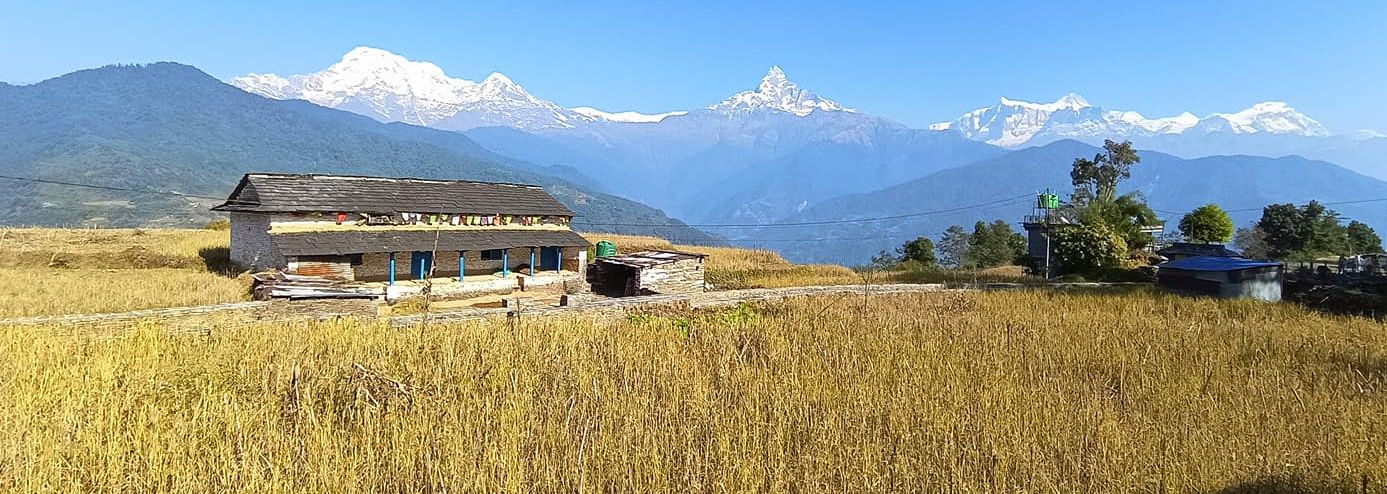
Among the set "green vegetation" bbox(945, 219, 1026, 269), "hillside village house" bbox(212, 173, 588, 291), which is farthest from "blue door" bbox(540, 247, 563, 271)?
"green vegetation" bbox(945, 219, 1026, 269)

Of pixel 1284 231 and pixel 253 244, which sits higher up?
pixel 1284 231

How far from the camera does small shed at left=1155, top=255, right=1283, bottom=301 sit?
2220 cm

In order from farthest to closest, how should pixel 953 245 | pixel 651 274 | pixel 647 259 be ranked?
1. pixel 953 245
2. pixel 647 259
3. pixel 651 274

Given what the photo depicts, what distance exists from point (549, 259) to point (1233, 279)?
2529 centimetres

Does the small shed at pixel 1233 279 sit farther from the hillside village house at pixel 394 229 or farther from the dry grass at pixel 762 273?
the hillside village house at pixel 394 229

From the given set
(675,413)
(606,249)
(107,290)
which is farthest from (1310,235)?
(107,290)

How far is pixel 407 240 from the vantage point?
973 inches

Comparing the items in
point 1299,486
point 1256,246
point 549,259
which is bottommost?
point 1299,486

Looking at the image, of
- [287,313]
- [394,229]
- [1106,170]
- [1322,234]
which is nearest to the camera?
[287,313]

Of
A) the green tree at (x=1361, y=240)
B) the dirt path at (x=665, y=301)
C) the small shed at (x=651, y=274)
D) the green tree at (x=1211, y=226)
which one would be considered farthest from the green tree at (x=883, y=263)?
the green tree at (x=1361, y=240)

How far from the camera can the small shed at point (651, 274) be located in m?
25.5

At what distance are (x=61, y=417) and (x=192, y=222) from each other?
515 ft

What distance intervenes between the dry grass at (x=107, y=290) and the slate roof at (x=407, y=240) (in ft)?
6.16

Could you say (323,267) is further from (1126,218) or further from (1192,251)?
(1126,218)
